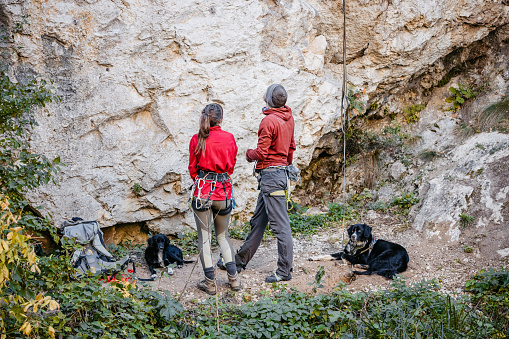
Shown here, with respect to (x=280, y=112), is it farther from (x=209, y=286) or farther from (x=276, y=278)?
(x=209, y=286)

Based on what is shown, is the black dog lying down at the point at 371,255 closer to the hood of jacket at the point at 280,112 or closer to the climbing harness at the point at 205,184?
the hood of jacket at the point at 280,112

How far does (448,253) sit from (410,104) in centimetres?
397

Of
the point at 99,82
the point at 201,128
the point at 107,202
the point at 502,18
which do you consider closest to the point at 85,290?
the point at 201,128

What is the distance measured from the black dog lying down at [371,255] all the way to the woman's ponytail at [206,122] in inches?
98.4

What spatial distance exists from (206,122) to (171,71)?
8.40ft

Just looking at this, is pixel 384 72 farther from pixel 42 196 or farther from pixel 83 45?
pixel 42 196

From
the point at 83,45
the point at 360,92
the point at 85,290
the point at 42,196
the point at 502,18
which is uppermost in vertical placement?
the point at 502,18

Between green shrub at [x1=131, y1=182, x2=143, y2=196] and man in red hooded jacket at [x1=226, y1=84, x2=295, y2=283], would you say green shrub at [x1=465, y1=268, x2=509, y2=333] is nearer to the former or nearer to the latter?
man in red hooded jacket at [x1=226, y1=84, x2=295, y2=283]

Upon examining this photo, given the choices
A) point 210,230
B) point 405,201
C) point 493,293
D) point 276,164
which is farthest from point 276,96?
point 405,201

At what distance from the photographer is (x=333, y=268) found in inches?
212

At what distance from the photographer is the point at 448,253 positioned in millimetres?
5535

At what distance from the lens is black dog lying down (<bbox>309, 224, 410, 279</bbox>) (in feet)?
16.9

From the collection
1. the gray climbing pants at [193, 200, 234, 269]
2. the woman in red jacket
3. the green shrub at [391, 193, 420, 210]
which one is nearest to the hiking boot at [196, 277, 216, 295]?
the woman in red jacket

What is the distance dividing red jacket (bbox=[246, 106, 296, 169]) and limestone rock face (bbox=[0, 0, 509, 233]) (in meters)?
2.16
